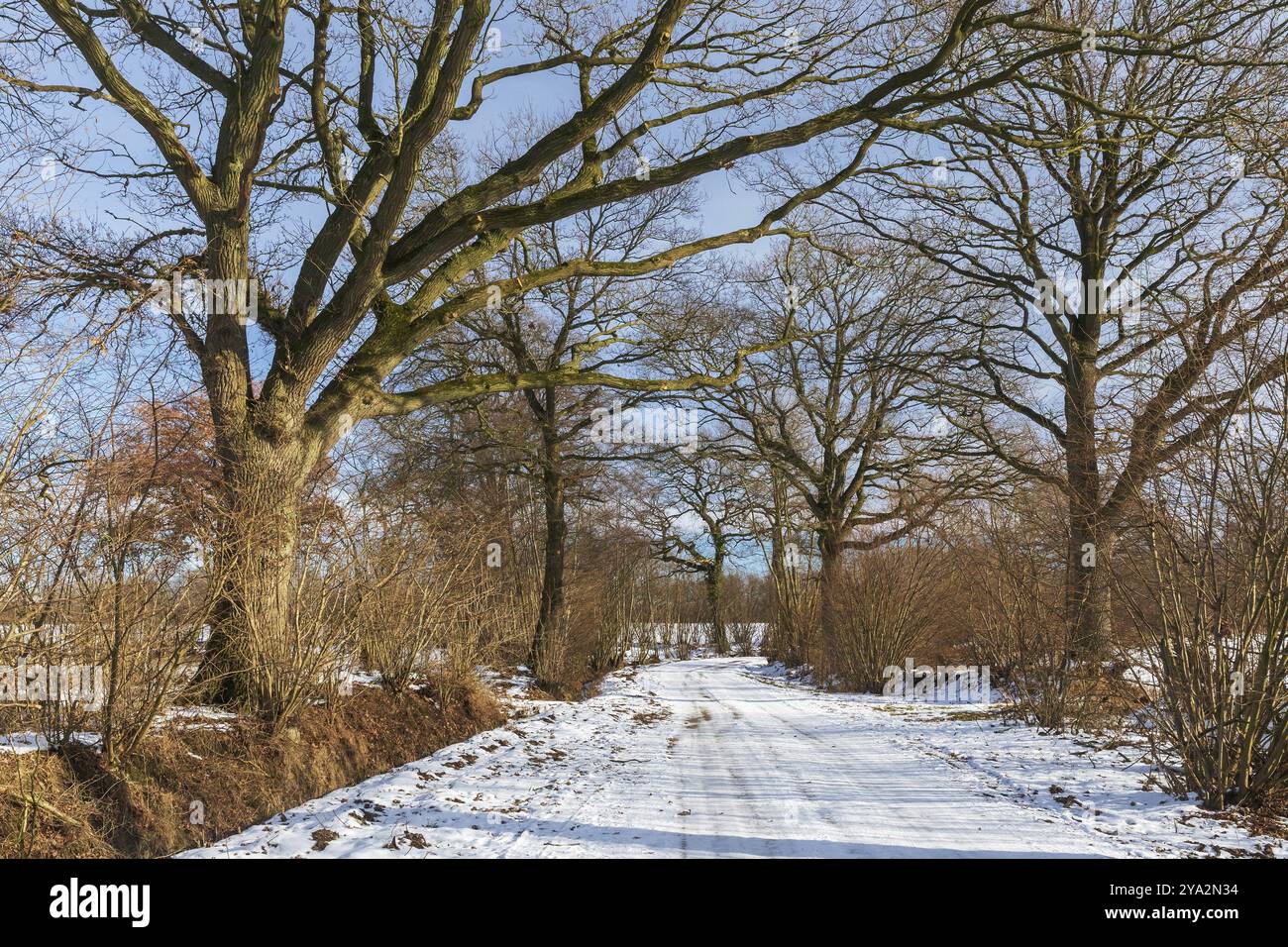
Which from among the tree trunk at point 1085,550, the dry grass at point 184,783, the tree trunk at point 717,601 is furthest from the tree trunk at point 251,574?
the tree trunk at point 717,601

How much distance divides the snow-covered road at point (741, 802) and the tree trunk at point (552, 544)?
20.7ft

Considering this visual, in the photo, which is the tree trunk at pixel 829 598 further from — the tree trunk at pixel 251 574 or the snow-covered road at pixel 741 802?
the tree trunk at pixel 251 574

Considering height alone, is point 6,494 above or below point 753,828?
above

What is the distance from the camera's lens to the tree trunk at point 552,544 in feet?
52.4

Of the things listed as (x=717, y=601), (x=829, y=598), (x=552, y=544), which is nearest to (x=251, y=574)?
(x=552, y=544)

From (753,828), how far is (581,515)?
62.5 ft

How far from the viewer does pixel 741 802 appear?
5.82 metres

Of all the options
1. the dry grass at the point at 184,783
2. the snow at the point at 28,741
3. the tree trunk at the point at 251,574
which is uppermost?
the tree trunk at the point at 251,574

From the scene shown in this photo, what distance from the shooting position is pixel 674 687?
17344 mm

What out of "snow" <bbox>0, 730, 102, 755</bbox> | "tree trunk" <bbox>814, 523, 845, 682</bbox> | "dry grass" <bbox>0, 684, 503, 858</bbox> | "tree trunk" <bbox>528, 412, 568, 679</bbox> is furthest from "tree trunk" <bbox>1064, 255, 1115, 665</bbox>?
"tree trunk" <bbox>528, 412, 568, 679</bbox>

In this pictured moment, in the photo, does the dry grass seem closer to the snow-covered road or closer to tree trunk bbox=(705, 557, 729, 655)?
the snow-covered road

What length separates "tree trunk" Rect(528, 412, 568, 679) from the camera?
52.4ft
